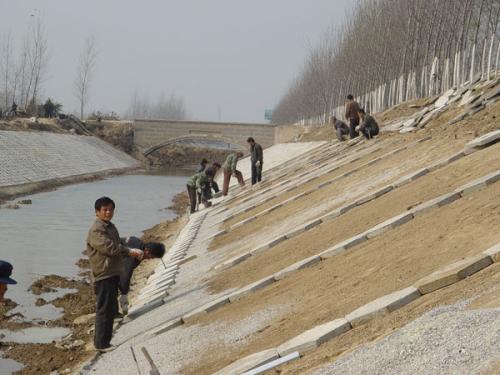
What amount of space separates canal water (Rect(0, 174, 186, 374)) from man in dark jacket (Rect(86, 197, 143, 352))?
1.50 meters

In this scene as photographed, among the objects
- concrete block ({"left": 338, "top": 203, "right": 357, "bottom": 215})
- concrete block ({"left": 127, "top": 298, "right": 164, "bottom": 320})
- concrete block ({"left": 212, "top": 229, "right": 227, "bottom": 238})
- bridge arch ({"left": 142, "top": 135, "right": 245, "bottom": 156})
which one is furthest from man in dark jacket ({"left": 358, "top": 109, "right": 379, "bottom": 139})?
bridge arch ({"left": 142, "top": 135, "right": 245, "bottom": 156})

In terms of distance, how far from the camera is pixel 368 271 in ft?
22.6

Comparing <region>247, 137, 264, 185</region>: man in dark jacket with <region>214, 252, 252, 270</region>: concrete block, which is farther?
<region>247, 137, 264, 185</region>: man in dark jacket

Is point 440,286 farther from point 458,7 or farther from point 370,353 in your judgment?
point 458,7

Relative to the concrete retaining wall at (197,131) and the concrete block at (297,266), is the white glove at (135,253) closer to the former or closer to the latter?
the concrete block at (297,266)

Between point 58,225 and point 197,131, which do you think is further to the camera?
point 197,131

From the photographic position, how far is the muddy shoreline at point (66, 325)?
783 cm

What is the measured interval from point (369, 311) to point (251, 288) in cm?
259

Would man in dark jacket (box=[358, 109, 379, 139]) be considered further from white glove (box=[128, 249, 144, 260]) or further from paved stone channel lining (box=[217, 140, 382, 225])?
white glove (box=[128, 249, 144, 260])

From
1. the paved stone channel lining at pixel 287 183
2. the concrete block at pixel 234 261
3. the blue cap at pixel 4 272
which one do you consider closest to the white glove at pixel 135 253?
the blue cap at pixel 4 272

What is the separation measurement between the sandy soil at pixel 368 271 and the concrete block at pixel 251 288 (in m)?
0.14

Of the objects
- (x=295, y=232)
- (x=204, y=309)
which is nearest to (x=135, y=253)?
(x=204, y=309)

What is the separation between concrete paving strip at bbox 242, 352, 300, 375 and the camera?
17.1 ft

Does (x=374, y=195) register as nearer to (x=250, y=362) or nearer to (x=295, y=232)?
(x=295, y=232)
